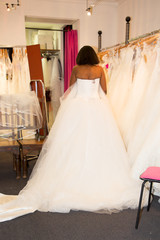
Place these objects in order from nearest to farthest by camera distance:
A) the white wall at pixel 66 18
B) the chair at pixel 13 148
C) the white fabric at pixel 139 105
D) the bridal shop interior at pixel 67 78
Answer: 1. the bridal shop interior at pixel 67 78
2. the white fabric at pixel 139 105
3. the chair at pixel 13 148
4. the white wall at pixel 66 18

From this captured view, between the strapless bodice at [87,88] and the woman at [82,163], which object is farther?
the strapless bodice at [87,88]

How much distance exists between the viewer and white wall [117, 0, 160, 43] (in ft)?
11.5

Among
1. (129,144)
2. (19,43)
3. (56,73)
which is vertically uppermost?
(19,43)

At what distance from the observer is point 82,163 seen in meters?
2.42

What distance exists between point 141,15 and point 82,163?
2838mm

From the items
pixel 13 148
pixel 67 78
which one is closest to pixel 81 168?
pixel 13 148

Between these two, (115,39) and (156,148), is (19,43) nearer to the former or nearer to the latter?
(115,39)

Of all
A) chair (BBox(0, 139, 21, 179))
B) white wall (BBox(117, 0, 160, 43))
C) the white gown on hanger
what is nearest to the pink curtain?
white wall (BBox(117, 0, 160, 43))

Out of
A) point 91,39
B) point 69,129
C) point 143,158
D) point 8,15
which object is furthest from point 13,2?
point 143,158

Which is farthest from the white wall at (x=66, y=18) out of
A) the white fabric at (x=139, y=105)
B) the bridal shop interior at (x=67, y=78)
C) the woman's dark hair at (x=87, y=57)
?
the woman's dark hair at (x=87, y=57)

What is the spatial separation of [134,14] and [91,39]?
978mm

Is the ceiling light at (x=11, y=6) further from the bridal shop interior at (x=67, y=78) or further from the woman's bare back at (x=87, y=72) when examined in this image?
the woman's bare back at (x=87, y=72)

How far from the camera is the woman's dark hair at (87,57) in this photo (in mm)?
2600

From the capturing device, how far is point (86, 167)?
2.40 meters
